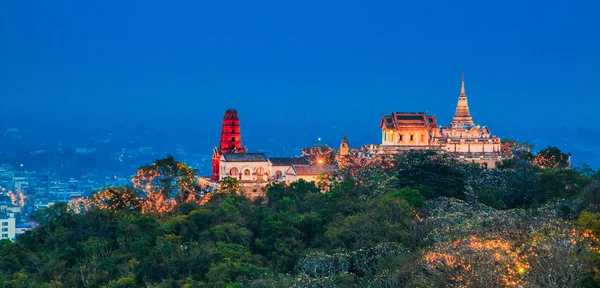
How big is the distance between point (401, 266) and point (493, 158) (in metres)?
24.7

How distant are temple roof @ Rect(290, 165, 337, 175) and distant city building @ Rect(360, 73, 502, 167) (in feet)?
9.74

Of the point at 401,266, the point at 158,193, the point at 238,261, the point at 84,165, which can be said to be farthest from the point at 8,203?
the point at 401,266

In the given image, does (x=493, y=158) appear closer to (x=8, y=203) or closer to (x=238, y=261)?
(x=238, y=261)

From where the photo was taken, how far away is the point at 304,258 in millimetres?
34344

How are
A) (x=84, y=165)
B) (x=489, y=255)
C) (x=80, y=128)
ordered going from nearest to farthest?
1. (x=489, y=255)
2. (x=84, y=165)
3. (x=80, y=128)

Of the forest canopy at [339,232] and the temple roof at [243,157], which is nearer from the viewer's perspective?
the forest canopy at [339,232]

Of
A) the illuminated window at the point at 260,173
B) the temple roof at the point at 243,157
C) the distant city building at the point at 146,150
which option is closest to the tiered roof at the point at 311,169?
the illuminated window at the point at 260,173

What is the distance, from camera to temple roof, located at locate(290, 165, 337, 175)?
168ft

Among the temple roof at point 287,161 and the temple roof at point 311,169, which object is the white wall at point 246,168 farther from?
the temple roof at point 311,169

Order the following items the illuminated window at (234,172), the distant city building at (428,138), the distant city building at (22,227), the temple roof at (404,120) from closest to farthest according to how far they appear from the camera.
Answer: the illuminated window at (234,172)
the distant city building at (428,138)
the temple roof at (404,120)
the distant city building at (22,227)

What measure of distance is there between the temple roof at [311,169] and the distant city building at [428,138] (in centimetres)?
297

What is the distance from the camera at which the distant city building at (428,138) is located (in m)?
53.9

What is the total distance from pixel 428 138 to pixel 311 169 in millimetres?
8394

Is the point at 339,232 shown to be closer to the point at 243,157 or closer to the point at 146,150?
the point at 243,157
